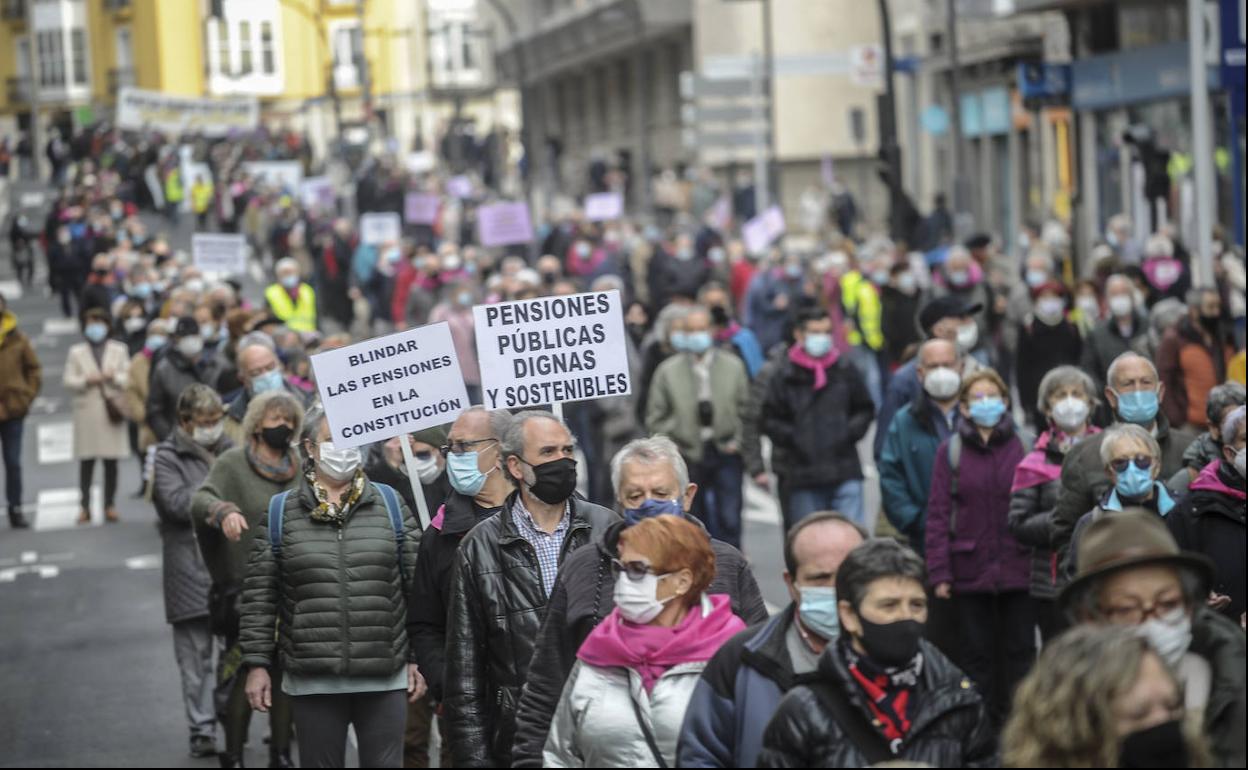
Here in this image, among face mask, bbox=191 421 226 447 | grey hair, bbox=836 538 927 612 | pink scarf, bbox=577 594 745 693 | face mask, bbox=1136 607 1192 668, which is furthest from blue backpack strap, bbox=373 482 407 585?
face mask, bbox=1136 607 1192 668

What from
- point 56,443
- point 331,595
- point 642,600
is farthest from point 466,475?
point 56,443

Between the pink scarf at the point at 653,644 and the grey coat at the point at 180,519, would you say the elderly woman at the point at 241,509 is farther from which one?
the pink scarf at the point at 653,644

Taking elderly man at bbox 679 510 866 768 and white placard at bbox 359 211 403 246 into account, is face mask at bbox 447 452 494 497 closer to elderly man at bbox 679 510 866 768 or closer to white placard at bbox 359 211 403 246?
elderly man at bbox 679 510 866 768

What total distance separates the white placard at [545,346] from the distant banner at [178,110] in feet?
131

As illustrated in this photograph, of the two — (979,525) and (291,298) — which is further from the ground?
(291,298)

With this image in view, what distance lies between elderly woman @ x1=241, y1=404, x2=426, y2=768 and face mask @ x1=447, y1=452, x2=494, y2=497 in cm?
39

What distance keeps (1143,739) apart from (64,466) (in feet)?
71.2

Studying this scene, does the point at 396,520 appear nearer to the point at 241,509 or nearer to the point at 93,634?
the point at 241,509

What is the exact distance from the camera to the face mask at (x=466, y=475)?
7957 mm

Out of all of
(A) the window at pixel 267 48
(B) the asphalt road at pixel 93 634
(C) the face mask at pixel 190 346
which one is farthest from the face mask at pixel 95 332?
(A) the window at pixel 267 48

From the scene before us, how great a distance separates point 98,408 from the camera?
19.6 m

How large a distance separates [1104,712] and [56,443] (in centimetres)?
2389

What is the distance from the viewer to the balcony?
236ft

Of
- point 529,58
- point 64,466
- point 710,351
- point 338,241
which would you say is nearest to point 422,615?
point 710,351
